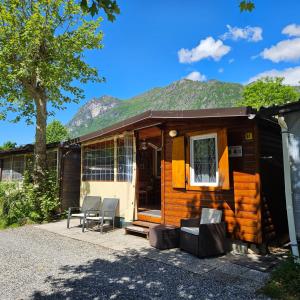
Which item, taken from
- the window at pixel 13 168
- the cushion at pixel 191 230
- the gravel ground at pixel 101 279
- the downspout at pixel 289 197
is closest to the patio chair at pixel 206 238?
the cushion at pixel 191 230

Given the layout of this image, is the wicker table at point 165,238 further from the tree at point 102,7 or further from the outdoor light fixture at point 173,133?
the tree at point 102,7

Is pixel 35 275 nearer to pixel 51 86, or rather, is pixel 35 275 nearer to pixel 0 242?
pixel 0 242

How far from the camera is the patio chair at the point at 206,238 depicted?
204 inches

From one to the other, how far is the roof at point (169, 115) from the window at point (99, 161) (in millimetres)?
572

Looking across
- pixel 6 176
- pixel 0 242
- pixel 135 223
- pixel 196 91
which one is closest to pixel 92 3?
pixel 135 223

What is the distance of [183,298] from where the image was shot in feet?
11.7

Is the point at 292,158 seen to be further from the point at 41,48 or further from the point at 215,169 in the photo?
the point at 41,48

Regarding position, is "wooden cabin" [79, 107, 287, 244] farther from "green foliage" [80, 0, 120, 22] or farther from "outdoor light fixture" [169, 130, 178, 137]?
"green foliage" [80, 0, 120, 22]

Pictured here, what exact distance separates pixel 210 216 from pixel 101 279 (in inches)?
102

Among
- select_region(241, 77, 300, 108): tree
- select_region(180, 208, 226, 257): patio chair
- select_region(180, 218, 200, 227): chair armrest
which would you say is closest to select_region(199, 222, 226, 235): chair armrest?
select_region(180, 208, 226, 257): patio chair

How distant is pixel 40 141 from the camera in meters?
10.4

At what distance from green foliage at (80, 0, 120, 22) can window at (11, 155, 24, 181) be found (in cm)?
1343

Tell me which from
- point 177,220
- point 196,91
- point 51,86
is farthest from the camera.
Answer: point 196,91

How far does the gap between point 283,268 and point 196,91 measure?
4985 inches
